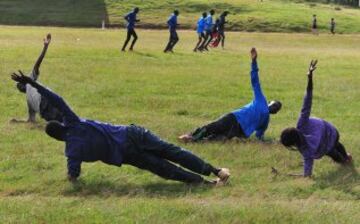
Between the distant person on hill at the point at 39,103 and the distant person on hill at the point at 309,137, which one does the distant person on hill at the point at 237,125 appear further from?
the distant person on hill at the point at 39,103

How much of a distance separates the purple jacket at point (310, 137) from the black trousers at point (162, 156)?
4.65 ft

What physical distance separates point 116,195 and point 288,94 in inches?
395

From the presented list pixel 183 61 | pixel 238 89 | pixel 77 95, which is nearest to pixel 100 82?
pixel 77 95

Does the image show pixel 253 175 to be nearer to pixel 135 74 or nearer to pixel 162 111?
pixel 162 111

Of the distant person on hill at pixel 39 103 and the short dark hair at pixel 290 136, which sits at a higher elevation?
the short dark hair at pixel 290 136

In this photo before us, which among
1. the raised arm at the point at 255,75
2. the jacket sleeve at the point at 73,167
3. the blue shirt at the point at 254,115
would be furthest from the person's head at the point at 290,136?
the jacket sleeve at the point at 73,167

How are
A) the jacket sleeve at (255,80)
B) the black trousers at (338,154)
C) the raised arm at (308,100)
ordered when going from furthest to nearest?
the jacket sleeve at (255,80) → the black trousers at (338,154) → the raised arm at (308,100)

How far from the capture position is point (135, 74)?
20469 millimetres

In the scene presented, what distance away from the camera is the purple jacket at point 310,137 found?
30.4ft

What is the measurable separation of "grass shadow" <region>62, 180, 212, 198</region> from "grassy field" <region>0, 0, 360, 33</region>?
48863 millimetres

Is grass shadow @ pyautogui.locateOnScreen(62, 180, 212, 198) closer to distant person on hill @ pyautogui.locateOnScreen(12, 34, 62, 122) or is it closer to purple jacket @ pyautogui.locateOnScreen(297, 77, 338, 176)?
purple jacket @ pyautogui.locateOnScreen(297, 77, 338, 176)

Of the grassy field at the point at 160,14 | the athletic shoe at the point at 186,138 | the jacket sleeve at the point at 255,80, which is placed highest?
the jacket sleeve at the point at 255,80

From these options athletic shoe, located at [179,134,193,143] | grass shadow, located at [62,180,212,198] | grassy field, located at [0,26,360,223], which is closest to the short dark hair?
grassy field, located at [0,26,360,223]

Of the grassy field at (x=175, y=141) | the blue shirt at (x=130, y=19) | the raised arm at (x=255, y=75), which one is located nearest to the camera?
the grassy field at (x=175, y=141)
